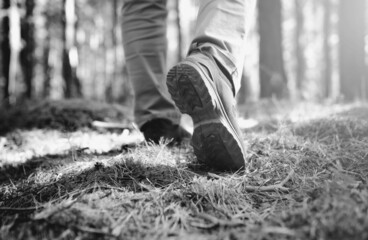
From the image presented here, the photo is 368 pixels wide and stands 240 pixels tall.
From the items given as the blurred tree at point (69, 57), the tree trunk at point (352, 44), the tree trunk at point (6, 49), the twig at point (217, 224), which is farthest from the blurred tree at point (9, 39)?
the twig at point (217, 224)

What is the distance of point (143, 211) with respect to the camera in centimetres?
99

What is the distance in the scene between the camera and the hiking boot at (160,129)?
6.06ft

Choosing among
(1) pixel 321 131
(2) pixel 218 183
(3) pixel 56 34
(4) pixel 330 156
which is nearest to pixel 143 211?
(2) pixel 218 183

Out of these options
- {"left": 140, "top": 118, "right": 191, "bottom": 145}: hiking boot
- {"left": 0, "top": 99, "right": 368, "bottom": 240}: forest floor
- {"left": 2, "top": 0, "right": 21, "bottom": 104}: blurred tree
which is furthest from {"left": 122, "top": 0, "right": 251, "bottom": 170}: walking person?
{"left": 2, "top": 0, "right": 21, "bottom": 104}: blurred tree

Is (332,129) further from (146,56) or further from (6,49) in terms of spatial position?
(6,49)

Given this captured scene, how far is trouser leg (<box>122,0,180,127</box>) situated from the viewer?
1888mm

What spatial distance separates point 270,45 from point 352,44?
1388mm

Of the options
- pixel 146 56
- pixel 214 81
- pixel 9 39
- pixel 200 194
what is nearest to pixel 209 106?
pixel 214 81

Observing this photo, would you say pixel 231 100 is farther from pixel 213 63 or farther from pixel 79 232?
pixel 79 232

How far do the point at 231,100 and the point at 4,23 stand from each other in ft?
27.3

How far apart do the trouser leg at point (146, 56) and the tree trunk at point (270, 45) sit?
12.1 ft

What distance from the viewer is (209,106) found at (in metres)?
1.17

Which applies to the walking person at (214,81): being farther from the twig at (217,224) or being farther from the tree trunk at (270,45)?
the tree trunk at (270,45)

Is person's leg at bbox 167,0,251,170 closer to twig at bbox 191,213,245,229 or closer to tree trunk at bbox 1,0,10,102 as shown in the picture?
twig at bbox 191,213,245,229
